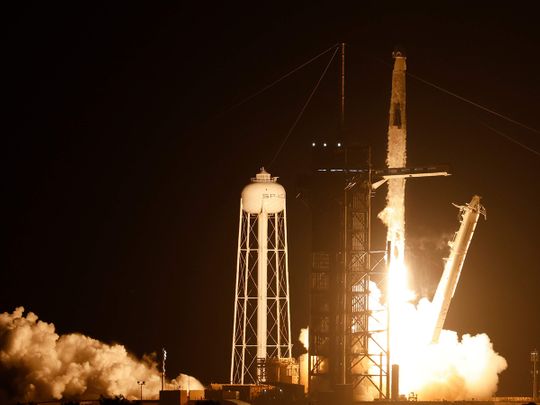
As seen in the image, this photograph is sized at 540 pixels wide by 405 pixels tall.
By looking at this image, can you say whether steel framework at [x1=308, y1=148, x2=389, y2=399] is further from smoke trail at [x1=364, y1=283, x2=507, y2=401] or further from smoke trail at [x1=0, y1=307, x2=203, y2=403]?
smoke trail at [x1=0, y1=307, x2=203, y2=403]

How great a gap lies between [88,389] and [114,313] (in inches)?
881

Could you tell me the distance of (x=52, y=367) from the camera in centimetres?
7919

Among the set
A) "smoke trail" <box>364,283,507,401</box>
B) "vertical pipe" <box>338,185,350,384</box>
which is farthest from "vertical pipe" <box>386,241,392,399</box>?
"smoke trail" <box>364,283,507,401</box>

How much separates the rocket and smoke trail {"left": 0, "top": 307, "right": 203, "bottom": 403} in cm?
1563

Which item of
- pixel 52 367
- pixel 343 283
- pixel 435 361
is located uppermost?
pixel 343 283

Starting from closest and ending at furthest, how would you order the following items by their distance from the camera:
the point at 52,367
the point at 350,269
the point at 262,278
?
the point at 350,269 → the point at 52,367 → the point at 262,278

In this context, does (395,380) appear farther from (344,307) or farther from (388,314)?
(344,307)

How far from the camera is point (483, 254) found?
9681cm

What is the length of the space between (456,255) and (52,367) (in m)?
20.0

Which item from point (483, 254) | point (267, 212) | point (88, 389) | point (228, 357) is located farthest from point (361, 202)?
point (228, 357)

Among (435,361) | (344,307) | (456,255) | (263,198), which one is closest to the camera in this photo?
(344,307)

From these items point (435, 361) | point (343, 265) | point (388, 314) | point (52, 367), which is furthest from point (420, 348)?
point (52, 367)

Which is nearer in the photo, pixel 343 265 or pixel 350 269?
pixel 343 265

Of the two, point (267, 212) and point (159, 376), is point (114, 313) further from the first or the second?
point (267, 212)
